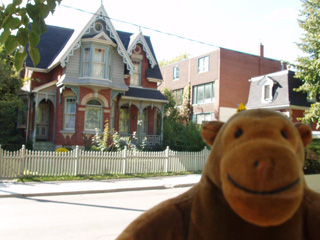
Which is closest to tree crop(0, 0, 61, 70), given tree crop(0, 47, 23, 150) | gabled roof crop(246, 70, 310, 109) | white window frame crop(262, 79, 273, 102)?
tree crop(0, 47, 23, 150)

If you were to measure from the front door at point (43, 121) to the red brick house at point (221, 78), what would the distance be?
15468 mm

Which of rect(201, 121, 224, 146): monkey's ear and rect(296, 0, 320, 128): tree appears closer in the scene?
rect(201, 121, 224, 146): monkey's ear

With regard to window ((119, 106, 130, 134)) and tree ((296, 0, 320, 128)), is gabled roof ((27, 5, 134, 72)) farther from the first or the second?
tree ((296, 0, 320, 128))

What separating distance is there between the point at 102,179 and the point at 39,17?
12.1 metres

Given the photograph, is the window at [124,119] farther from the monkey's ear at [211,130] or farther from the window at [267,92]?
the monkey's ear at [211,130]

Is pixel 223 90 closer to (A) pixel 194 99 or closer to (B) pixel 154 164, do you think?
(A) pixel 194 99

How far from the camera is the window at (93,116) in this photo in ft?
65.6

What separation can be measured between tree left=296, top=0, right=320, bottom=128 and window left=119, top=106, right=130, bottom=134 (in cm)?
1209

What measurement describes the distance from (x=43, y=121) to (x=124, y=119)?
5718 millimetres

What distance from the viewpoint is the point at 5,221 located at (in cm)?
703

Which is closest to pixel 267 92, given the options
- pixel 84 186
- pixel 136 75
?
pixel 136 75

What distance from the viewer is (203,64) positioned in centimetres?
3275

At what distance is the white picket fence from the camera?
12.7m

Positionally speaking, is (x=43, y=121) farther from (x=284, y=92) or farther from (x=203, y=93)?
(x=284, y=92)
